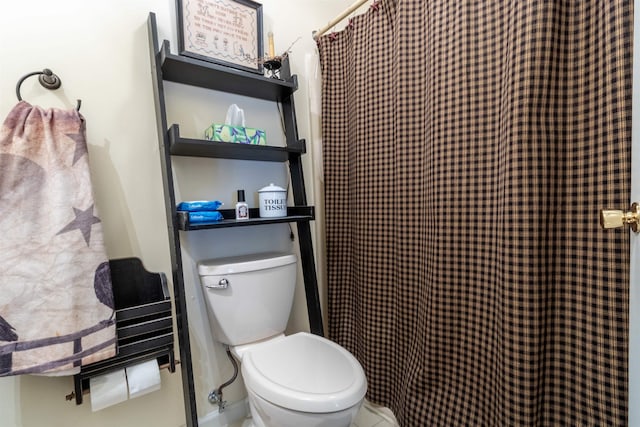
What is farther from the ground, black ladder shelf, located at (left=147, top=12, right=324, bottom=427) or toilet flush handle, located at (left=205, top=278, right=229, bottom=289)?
black ladder shelf, located at (left=147, top=12, right=324, bottom=427)

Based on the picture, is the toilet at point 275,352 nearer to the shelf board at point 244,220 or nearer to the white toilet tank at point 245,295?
the white toilet tank at point 245,295

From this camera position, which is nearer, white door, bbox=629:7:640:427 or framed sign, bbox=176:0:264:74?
white door, bbox=629:7:640:427

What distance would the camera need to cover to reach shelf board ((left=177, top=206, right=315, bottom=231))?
923 mm

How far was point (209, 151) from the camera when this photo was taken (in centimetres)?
107

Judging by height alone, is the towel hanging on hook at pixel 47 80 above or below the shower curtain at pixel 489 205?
Answer: above

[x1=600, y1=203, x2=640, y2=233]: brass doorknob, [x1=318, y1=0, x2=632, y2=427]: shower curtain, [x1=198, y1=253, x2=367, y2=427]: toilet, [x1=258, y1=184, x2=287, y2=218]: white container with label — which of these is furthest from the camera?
[x1=258, y1=184, x2=287, y2=218]: white container with label

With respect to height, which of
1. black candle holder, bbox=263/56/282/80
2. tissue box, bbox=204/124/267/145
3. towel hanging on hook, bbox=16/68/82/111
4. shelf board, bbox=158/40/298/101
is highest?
black candle holder, bbox=263/56/282/80

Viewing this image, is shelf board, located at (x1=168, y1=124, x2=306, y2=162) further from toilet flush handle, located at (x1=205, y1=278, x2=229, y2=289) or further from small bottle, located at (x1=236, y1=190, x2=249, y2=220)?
toilet flush handle, located at (x1=205, y1=278, x2=229, y2=289)

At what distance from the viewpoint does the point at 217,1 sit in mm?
1139

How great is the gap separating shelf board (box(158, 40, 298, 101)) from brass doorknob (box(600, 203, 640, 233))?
3.60 feet

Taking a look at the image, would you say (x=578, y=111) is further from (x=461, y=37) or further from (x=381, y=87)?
(x=381, y=87)

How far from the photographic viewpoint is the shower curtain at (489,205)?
0.68 metres

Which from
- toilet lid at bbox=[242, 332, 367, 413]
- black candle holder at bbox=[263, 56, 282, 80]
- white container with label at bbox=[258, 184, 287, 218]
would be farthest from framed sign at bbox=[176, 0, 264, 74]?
toilet lid at bbox=[242, 332, 367, 413]

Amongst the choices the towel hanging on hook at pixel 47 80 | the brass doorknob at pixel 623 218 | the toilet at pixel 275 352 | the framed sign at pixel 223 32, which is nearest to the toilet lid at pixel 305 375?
the toilet at pixel 275 352
